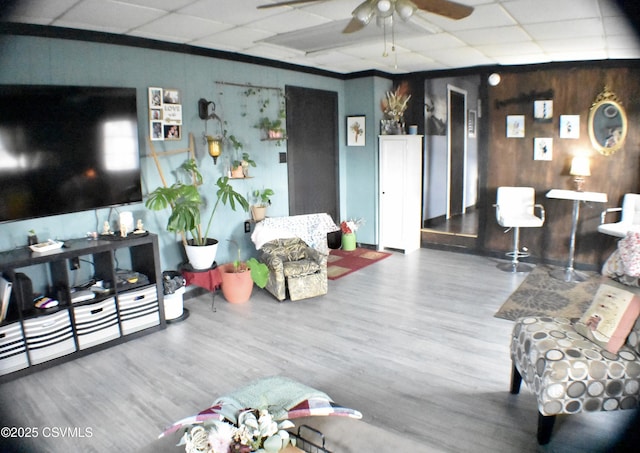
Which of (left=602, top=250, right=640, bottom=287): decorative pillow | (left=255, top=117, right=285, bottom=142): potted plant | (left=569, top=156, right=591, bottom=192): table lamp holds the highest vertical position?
(left=255, top=117, right=285, bottom=142): potted plant

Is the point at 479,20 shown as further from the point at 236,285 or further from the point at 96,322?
the point at 96,322

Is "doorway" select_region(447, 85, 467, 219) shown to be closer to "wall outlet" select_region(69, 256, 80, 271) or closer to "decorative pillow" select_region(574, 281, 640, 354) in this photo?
"decorative pillow" select_region(574, 281, 640, 354)

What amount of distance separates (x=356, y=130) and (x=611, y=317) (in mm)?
4528

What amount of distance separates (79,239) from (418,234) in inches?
172

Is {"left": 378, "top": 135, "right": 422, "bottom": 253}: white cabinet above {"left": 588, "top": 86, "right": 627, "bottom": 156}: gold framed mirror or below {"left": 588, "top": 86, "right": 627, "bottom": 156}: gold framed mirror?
below

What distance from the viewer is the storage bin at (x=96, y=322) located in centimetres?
335

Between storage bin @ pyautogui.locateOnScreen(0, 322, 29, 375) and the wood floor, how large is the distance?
0.11 meters

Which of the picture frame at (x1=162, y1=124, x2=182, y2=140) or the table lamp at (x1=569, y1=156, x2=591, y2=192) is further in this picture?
the table lamp at (x1=569, y1=156, x2=591, y2=192)

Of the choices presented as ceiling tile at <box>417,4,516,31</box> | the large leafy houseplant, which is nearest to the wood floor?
the large leafy houseplant

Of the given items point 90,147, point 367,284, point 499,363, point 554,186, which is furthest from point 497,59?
point 90,147

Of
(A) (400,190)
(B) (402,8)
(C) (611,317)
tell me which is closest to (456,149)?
(A) (400,190)

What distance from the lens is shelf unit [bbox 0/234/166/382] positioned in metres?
3.07

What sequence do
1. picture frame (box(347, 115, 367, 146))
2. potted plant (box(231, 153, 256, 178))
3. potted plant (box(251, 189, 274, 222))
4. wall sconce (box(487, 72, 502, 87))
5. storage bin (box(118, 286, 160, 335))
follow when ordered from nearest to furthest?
storage bin (box(118, 286, 160, 335)) < potted plant (box(231, 153, 256, 178)) < potted plant (box(251, 189, 274, 222)) < wall sconce (box(487, 72, 502, 87)) < picture frame (box(347, 115, 367, 146))

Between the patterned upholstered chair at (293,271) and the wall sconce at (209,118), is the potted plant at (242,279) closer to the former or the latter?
the patterned upholstered chair at (293,271)
